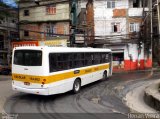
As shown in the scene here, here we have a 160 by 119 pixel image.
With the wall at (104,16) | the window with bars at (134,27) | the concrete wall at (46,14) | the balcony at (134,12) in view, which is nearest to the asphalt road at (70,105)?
the wall at (104,16)

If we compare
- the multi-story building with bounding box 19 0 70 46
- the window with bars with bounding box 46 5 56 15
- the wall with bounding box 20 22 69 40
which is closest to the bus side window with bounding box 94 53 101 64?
the multi-story building with bounding box 19 0 70 46

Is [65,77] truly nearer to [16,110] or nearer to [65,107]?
[65,107]

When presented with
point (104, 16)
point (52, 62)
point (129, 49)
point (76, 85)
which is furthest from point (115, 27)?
point (52, 62)

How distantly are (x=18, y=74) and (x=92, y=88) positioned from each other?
6.02m

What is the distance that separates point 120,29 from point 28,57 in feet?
78.3

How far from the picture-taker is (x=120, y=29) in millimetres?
36188

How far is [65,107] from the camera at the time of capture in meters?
12.6

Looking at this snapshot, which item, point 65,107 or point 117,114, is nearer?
point 117,114

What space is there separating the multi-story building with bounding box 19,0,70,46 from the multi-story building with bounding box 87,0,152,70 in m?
4.90

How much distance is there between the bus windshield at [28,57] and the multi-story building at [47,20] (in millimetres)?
24718

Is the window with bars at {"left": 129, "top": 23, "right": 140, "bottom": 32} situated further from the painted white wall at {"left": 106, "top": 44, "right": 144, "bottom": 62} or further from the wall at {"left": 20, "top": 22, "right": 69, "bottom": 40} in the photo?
the wall at {"left": 20, "top": 22, "right": 69, "bottom": 40}

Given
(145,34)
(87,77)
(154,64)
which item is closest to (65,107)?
(87,77)

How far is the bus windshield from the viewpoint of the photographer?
13.6 metres

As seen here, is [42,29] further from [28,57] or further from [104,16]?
[28,57]
